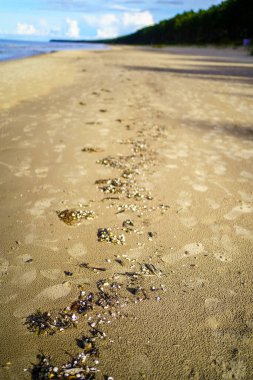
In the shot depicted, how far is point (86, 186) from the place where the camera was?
4.21m

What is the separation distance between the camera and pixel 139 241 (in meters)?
3.09

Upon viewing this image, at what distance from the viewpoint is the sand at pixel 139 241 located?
2023mm

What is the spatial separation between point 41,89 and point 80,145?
6.71m

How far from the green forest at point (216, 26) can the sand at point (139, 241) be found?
47.7m

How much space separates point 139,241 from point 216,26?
210 feet

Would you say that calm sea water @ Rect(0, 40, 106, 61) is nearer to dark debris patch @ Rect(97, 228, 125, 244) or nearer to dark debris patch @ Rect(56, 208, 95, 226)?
dark debris patch @ Rect(56, 208, 95, 226)

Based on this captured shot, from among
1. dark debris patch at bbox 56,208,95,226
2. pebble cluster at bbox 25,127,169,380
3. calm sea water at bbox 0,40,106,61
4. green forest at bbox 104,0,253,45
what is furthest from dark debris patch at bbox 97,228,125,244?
green forest at bbox 104,0,253,45

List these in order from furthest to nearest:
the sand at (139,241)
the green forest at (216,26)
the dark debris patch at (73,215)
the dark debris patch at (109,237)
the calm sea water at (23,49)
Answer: the green forest at (216,26) < the calm sea water at (23,49) < the dark debris patch at (73,215) < the dark debris patch at (109,237) < the sand at (139,241)

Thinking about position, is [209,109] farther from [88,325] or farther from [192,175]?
[88,325]

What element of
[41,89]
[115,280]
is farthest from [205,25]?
[115,280]

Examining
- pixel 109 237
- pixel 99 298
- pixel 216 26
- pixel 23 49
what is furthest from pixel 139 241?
pixel 216 26

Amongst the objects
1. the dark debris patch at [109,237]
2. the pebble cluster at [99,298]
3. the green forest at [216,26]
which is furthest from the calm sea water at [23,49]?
the dark debris patch at [109,237]

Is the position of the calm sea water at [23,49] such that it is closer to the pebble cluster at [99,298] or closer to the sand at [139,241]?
the sand at [139,241]

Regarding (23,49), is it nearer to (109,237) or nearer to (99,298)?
(109,237)
